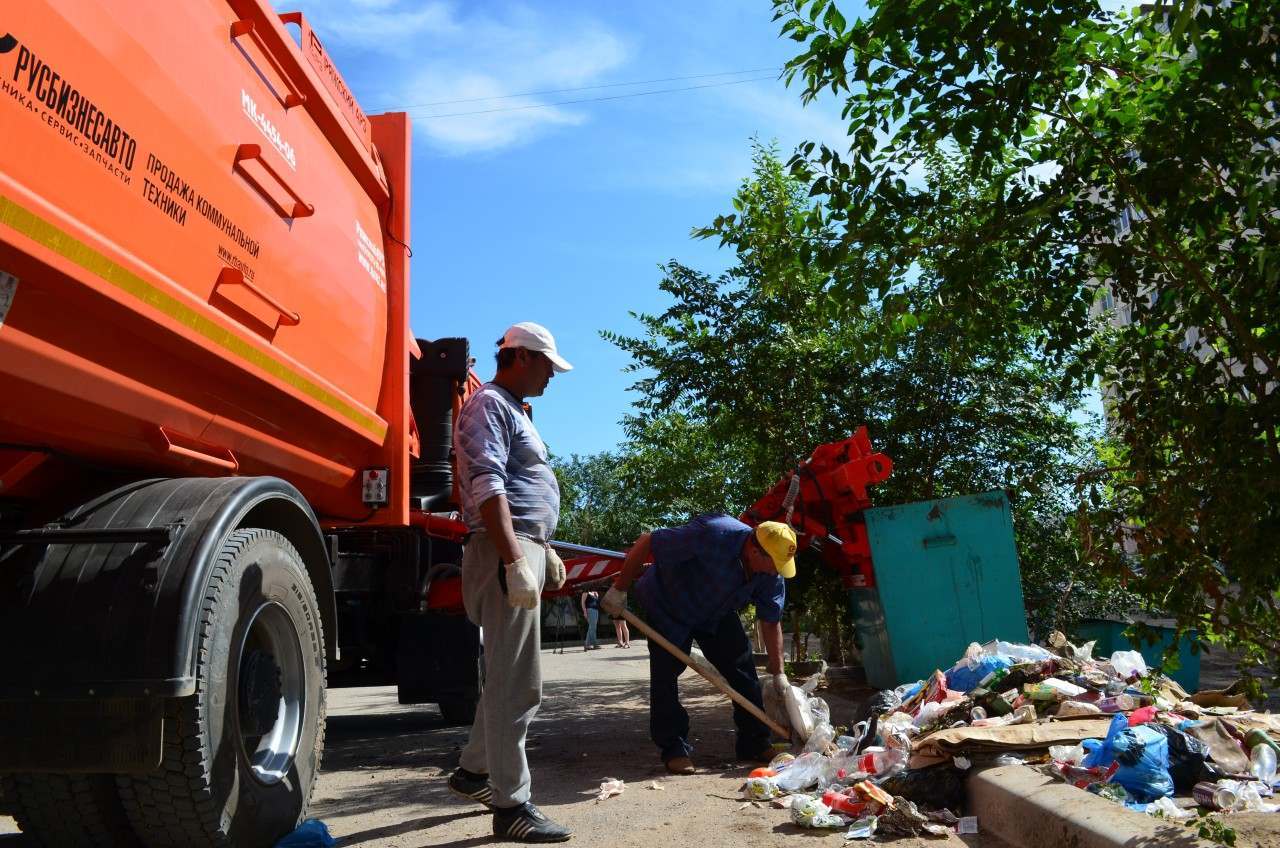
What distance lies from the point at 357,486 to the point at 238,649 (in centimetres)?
157

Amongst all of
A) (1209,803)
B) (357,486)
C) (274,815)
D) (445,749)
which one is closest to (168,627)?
(274,815)

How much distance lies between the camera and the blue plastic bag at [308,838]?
3.18 metres

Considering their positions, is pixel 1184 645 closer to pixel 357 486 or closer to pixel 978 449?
pixel 978 449

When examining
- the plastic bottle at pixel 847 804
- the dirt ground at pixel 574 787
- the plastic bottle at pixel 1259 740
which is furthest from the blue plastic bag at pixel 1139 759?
the plastic bottle at pixel 847 804

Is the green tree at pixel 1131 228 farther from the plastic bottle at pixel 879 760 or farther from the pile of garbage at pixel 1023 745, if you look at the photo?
the plastic bottle at pixel 879 760

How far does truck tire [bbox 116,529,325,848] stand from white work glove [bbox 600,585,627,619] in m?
2.18

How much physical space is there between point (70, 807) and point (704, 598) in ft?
11.0

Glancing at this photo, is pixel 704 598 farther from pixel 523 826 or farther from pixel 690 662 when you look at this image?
pixel 523 826

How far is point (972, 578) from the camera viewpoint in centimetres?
626

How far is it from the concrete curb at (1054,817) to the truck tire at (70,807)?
2708 mm

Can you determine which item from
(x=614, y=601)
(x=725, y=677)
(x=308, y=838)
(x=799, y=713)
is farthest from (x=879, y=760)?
(x=308, y=838)

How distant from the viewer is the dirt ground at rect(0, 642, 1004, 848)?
3814mm

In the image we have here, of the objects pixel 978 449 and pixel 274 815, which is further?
pixel 978 449

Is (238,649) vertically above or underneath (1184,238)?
underneath
